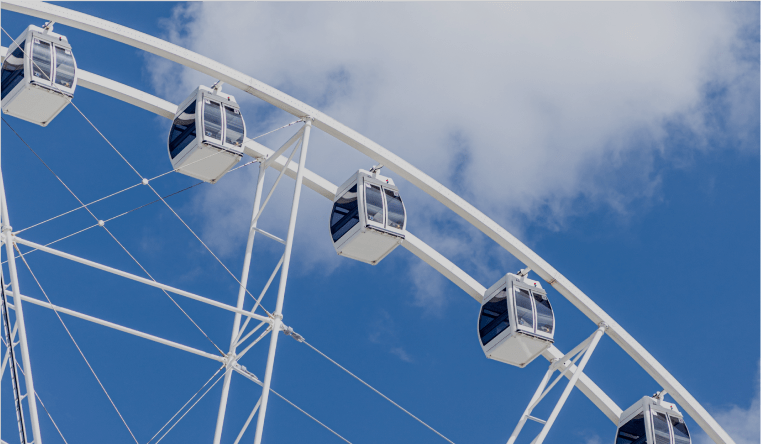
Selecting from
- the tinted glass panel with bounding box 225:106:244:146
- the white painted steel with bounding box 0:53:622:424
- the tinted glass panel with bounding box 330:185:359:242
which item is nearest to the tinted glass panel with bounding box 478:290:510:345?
the white painted steel with bounding box 0:53:622:424

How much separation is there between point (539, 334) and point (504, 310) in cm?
113

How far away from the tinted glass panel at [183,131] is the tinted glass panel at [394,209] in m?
5.05

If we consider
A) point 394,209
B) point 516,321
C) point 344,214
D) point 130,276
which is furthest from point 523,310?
point 130,276

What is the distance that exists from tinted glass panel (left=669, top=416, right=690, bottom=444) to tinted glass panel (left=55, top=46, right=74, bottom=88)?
771 inches

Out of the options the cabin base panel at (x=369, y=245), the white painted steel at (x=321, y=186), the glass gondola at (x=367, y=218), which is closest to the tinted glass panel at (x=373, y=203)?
the glass gondola at (x=367, y=218)

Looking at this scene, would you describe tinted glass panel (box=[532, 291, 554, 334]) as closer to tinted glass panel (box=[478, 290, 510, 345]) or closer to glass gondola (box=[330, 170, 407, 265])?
tinted glass panel (box=[478, 290, 510, 345])

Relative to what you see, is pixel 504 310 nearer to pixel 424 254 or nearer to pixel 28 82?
pixel 424 254

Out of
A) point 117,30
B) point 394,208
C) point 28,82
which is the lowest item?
point 28,82

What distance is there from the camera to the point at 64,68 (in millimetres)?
21594

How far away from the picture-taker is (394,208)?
80.3 ft

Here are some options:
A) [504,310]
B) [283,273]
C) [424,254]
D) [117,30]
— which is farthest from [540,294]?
[117,30]

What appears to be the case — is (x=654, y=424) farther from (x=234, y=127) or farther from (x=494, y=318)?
(x=234, y=127)

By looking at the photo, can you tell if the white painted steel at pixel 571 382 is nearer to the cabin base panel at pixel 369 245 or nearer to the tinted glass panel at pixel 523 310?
the tinted glass panel at pixel 523 310

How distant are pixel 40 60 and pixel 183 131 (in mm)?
3708
